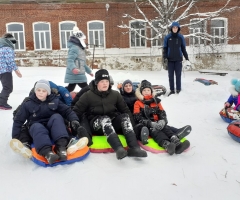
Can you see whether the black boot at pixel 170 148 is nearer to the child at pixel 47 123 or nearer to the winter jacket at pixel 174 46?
the child at pixel 47 123

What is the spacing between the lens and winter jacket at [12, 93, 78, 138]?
359 centimetres

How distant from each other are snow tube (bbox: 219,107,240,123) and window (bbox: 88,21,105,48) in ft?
44.5

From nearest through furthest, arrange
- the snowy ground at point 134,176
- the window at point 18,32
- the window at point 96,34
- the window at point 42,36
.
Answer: the snowy ground at point 134,176, the window at point 18,32, the window at point 42,36, the window at point 96,34

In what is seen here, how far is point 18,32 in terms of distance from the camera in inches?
691

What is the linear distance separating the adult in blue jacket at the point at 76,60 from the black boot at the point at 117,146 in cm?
243

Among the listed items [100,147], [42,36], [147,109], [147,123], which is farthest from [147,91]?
[42,36]

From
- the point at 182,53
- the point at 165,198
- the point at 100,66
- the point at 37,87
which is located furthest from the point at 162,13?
the point at 165,198

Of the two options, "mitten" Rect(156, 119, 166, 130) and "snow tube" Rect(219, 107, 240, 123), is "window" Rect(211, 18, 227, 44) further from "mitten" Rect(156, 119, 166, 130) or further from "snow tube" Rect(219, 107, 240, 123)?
"mitten" Rect(156, 119, 166, 130)

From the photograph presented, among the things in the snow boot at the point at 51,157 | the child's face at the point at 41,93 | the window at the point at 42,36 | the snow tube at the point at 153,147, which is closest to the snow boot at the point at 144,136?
the snow tube at the point at 153,147

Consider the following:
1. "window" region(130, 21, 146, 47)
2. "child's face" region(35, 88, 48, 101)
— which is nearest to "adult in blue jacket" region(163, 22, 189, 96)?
"child's face" region(35, 88, 48, 101)

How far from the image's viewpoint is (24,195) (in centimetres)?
267

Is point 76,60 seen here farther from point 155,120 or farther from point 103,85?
point 155,120

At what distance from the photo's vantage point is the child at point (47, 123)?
3223mm

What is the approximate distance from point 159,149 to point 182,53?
457 cm
